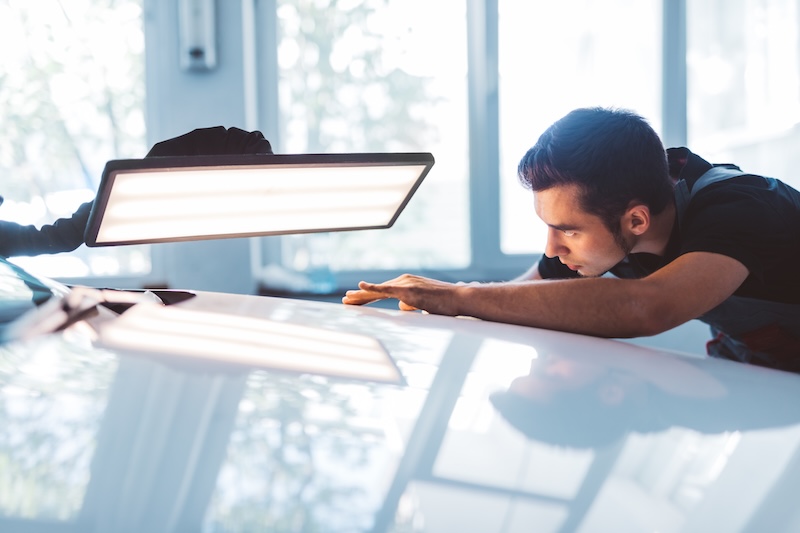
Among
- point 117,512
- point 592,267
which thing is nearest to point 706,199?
point 592,267

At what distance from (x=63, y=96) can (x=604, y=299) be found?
289 cm

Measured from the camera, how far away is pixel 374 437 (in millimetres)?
443

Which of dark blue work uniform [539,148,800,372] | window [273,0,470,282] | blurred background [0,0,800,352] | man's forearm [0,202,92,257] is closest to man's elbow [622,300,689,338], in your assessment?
dark blue work uniform [539,148,800,372]

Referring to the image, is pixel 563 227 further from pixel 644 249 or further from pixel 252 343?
pixel 252 343

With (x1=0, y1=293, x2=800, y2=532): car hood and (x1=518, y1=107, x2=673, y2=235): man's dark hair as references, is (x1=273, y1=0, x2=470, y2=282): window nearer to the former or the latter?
(x1=518, y1=107, x2=673, y2=235): man's dark hair

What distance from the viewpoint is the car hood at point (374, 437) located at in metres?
0.35

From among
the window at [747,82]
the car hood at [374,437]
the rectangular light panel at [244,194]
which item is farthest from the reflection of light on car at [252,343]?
the window at [747,82]

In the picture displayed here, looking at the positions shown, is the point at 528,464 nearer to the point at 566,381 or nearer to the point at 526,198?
the point at 566,381

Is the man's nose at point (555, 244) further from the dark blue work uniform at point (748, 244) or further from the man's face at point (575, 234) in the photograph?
the dark blue work uniform at point (748, 244)

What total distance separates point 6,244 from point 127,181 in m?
0.36

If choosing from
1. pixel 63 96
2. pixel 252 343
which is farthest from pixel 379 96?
pixel 252 343

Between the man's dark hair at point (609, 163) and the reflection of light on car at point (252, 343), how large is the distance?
75 centimetres

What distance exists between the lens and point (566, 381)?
60cm

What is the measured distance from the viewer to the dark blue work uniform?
3.70 ft
